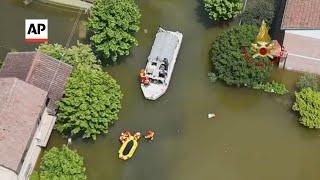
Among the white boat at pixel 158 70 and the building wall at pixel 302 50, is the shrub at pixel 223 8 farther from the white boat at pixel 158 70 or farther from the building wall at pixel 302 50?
→ the building wall at pixel 302 50

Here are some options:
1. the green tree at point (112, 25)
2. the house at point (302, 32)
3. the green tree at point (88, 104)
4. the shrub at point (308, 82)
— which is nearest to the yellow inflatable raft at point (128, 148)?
the green tree at point (88, 104)

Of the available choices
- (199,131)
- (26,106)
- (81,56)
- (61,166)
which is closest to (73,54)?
(81,56)

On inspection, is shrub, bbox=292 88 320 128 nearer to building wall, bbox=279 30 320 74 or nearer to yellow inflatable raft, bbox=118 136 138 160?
building wall, bbox=279 30 320 74

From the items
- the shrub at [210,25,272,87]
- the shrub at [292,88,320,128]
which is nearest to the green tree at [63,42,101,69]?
the shrub at [210,25,272,87]

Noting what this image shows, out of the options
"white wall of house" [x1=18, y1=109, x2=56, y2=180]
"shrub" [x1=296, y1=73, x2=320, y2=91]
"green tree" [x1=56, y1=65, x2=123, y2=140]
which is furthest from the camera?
"shrub" [x1=296, y1=73, x2=320, y2=91]

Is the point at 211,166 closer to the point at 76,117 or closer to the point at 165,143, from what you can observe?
the point at 165,143

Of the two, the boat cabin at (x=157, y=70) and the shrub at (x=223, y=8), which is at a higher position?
the shrub at (x=223, y=8)

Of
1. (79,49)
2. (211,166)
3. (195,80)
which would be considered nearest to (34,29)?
(79,49)
